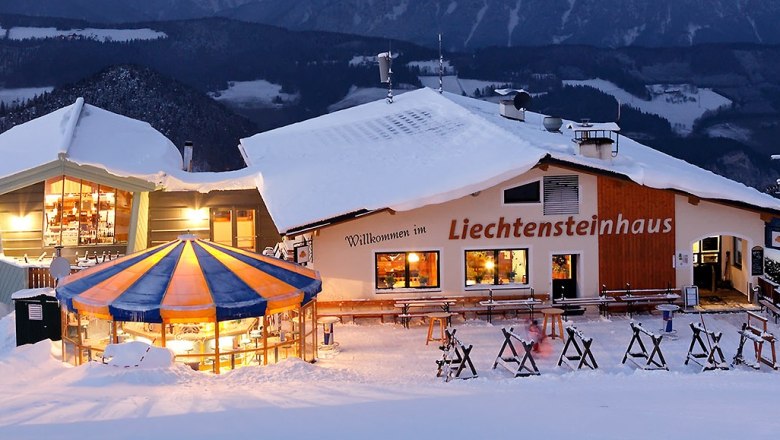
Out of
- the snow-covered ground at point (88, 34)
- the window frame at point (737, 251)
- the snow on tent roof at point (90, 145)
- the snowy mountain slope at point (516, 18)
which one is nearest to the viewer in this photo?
the window frame at point (737, 251)

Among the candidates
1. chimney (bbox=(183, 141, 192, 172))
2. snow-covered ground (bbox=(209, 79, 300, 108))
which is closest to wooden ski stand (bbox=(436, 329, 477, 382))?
chimney (bbox=(183, 141, 192, 172))

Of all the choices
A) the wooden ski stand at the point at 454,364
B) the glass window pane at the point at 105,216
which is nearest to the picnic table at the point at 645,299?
the wooden ski stand at the point at 454,364

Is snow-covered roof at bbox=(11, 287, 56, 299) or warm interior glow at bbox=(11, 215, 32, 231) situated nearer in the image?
snow-covered roof at bbox=(11, 287, 56, 299)

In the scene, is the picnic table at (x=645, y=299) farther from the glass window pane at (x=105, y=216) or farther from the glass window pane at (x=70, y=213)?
the glass window pane at (x=70, y=213)

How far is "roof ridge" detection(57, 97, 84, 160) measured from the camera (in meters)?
23.5

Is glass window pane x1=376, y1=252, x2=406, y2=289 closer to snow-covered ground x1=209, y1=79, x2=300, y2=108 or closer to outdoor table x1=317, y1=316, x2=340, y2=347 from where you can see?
outdoor table x1=317, y1=316, x2=340, y2=347

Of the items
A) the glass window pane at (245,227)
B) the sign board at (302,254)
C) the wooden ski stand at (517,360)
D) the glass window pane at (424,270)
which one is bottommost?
the wooden ski stand at (517,360)

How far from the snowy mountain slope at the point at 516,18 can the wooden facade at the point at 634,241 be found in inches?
5307

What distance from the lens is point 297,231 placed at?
20078 mm

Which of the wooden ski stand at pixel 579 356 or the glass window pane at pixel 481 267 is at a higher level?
the glass window pane at pixel 481 267

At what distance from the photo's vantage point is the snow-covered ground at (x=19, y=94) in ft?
352

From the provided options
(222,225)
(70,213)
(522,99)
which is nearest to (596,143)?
(522,99)

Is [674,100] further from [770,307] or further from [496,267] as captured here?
[496,267]

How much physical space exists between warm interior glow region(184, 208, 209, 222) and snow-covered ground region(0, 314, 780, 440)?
28.0 feet
